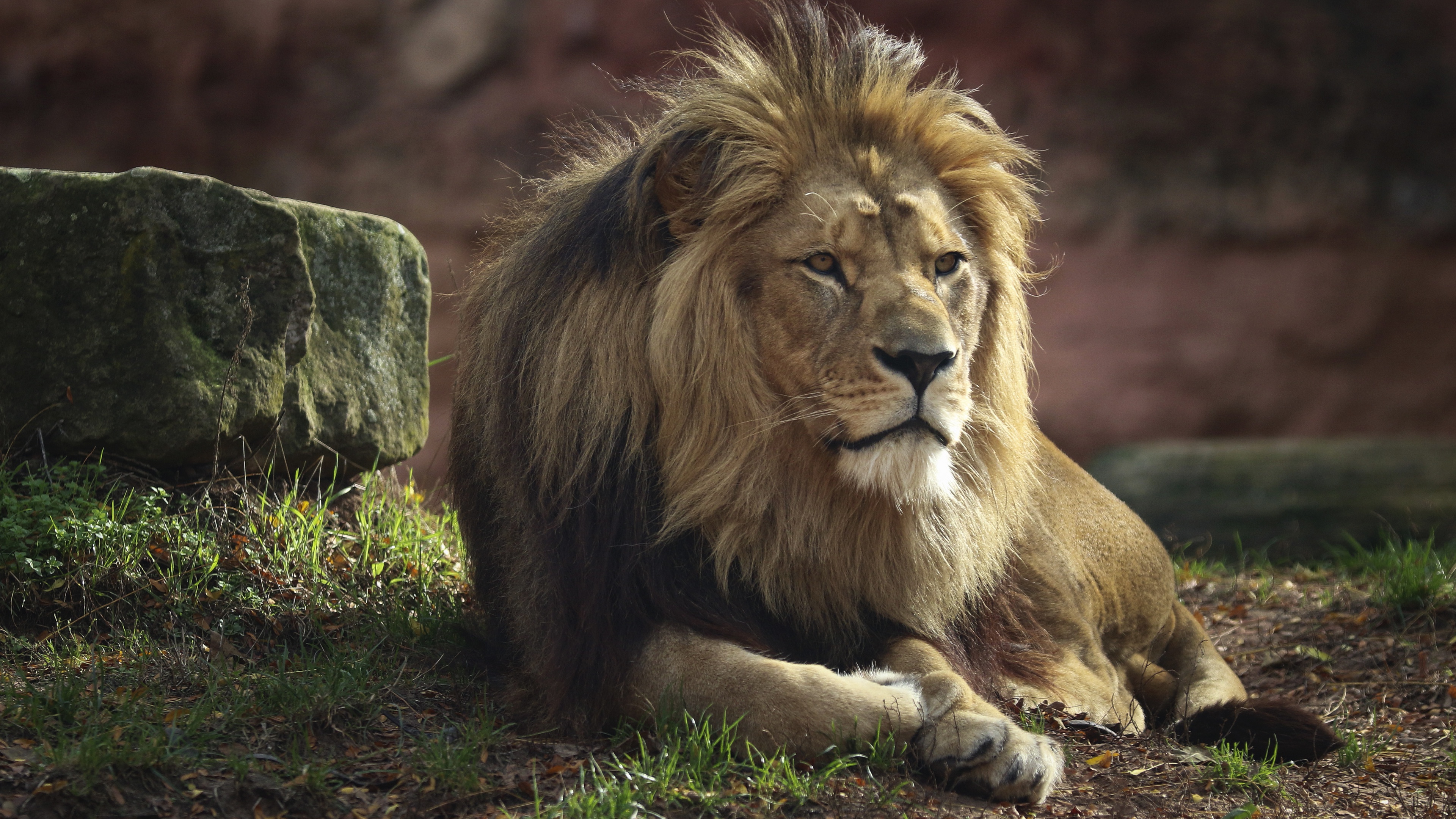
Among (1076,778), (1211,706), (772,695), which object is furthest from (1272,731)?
(772,695)

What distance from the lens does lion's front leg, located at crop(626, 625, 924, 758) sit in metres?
2.68

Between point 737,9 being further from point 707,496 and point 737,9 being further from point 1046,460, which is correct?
point 707,496

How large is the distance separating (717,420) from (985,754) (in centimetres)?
98

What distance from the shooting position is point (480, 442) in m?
3.52

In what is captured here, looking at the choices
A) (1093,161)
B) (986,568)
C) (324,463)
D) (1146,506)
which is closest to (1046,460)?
(986,568)

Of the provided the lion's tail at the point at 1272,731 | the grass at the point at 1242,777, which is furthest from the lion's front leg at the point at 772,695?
the lion's tail at the point at 1272,731

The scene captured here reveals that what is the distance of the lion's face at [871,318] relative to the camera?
2.81 m

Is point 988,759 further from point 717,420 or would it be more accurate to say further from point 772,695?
point 717,420

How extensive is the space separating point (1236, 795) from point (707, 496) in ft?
4.78

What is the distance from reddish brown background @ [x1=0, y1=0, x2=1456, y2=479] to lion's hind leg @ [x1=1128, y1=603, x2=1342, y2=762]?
6992 mm

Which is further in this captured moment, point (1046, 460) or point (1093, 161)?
point (1093, 161)

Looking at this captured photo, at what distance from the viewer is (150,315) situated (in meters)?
3.63

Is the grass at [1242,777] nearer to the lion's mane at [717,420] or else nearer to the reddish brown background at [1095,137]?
the lion's mane at [717,420]

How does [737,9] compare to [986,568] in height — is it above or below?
above
